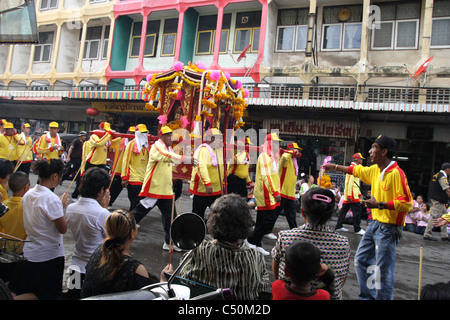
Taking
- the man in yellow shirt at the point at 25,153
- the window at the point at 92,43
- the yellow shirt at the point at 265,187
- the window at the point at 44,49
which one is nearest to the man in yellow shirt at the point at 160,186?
the yellow shirt at the point at 265,187

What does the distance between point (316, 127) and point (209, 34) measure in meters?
7.86

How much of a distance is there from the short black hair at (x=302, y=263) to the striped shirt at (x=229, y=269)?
8.8 inches

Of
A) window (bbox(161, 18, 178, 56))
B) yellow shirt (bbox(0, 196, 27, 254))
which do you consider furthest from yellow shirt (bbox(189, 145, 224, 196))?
window (bbox(161, 18, 178, 56))

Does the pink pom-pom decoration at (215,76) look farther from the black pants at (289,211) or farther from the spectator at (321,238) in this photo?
the spectator at (321,238)

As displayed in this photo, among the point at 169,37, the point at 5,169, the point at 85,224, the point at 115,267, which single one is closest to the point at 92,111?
the point at 169,37

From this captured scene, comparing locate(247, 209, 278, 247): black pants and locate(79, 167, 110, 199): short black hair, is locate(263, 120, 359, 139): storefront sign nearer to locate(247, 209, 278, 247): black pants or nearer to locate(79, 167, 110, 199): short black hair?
locate(247, 209, 278, 247): black pants

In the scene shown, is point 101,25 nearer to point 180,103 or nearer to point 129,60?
point 129,60

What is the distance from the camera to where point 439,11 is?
42.2ft

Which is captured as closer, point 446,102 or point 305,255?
point 305,255

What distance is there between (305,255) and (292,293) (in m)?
0.24

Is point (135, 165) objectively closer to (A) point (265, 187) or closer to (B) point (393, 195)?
(A) point (265, 187)

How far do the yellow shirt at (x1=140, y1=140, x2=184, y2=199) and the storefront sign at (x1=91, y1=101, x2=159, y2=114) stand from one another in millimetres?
11876
